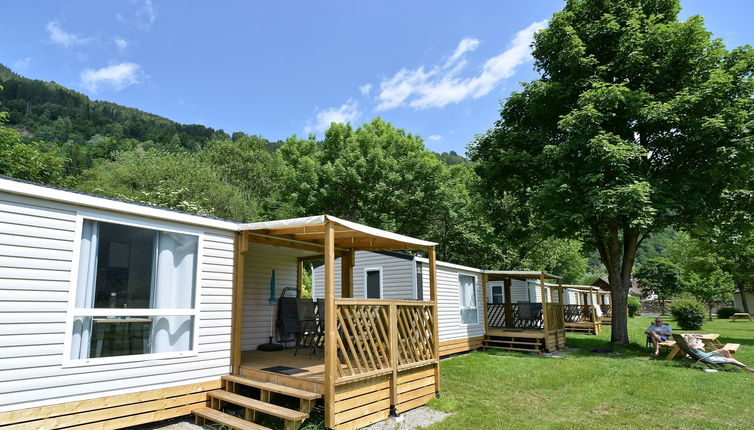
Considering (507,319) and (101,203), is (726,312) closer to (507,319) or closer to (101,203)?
(507,319)

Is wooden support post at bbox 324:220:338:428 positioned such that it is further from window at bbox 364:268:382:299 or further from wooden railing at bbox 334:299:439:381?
window at bbox 364:268:382:299

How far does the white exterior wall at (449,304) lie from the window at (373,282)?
1.34 m

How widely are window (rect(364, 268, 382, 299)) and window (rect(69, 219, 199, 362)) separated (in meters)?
6.77

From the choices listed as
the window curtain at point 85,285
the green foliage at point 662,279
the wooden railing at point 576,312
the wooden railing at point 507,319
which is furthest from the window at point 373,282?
the green foliage at point 662,279

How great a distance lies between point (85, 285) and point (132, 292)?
0.47 meters

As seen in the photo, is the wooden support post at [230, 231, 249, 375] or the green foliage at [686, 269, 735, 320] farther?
the green foliage at [686, 269, 735, 320]

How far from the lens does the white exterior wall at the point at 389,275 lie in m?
10.8

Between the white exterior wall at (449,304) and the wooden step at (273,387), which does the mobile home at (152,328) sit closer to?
the wooden step at (273,387)

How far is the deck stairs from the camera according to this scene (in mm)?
12094

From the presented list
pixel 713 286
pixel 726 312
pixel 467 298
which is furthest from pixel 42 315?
pixel 726 312

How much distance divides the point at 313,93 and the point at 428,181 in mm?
8313

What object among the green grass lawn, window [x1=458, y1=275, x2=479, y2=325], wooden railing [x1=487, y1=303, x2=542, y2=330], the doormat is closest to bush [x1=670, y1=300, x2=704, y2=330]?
wooden railing [x1=487, y1=303, x2=542, y2=330]

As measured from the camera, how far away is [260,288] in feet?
25.9

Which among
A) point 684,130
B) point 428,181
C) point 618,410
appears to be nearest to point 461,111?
point 428,181
